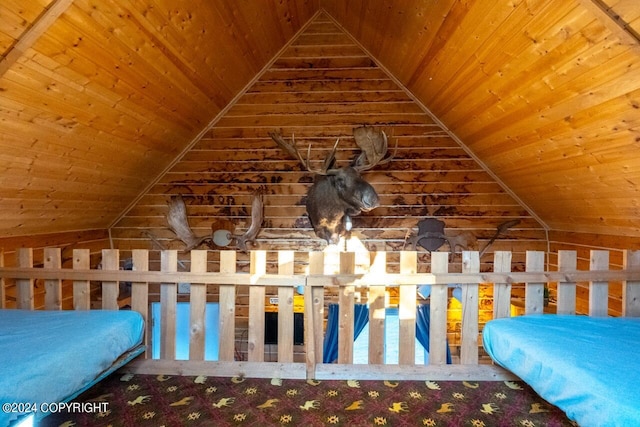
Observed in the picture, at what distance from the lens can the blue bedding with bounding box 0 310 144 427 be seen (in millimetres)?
1211

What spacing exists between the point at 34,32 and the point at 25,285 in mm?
1564

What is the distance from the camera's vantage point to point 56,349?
1399 millimetres

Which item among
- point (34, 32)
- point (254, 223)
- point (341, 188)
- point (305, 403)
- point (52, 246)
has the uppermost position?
point (34, 32)

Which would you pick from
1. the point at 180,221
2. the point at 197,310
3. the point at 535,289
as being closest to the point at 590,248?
the point at 535,289

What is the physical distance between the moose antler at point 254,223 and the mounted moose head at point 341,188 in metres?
0.69

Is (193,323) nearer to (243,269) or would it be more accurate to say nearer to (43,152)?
(43,152)

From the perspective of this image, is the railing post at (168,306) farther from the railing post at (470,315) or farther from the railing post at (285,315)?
the railing post at (470,315)

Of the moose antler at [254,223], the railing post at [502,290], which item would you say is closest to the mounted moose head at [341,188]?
the moose antler at [254,223]

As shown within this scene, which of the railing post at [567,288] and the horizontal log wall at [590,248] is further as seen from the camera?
the horizontal log wall at [590,248]

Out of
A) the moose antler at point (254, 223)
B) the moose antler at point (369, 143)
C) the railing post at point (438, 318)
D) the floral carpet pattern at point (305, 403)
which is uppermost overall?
the moose antler at point (369, 143)

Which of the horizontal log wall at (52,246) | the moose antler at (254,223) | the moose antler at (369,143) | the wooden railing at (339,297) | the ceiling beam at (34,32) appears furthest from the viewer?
the moose antler at (254,223)

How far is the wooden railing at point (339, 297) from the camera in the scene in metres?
1.88

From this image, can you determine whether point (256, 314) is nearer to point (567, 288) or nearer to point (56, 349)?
point (56, 349)

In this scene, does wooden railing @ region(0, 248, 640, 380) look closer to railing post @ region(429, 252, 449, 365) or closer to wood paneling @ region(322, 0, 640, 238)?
railing post @ region(429, 252, 449, 365)
